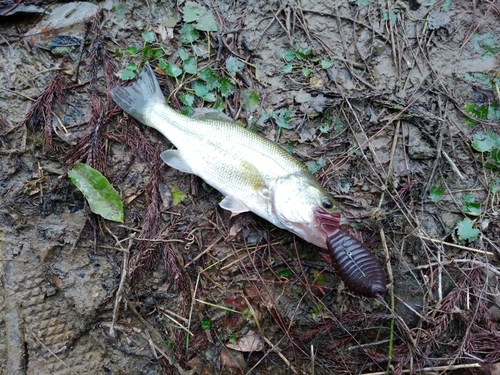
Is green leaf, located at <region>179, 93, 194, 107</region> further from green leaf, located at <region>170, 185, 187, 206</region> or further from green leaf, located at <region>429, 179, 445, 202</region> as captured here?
green leaf, located at <region>429, 179, 445, 202</region>

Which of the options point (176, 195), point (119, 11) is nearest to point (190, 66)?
point (119, 11)

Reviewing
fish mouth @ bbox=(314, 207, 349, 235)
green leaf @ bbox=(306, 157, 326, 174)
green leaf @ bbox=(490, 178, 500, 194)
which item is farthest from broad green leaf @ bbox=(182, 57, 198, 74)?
green leaf @ bbox=(490, 178, 500, 194)

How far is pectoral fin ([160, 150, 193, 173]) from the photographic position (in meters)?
3.73

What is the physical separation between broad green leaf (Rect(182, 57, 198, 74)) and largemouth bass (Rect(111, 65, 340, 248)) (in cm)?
36

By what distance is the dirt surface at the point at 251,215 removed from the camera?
3629mm

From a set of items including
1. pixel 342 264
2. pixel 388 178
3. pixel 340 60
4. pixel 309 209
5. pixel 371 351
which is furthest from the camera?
pixel 340 60

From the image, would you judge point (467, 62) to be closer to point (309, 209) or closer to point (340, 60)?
point (340, 60)

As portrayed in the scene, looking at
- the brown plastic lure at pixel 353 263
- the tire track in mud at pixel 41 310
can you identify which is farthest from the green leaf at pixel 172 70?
the brown plastic lure at pixel 353 263

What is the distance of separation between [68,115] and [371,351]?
366 centimetres

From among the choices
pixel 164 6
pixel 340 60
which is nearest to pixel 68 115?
pixel 164 6

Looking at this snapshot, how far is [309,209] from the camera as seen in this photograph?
3361mm

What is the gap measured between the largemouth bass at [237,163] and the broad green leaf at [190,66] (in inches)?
14.3

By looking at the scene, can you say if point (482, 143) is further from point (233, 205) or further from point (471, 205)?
point (233, 205)

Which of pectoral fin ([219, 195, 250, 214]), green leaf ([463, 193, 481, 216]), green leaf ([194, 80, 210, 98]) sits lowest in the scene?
green leaf ([463, 193, 481, 216])
